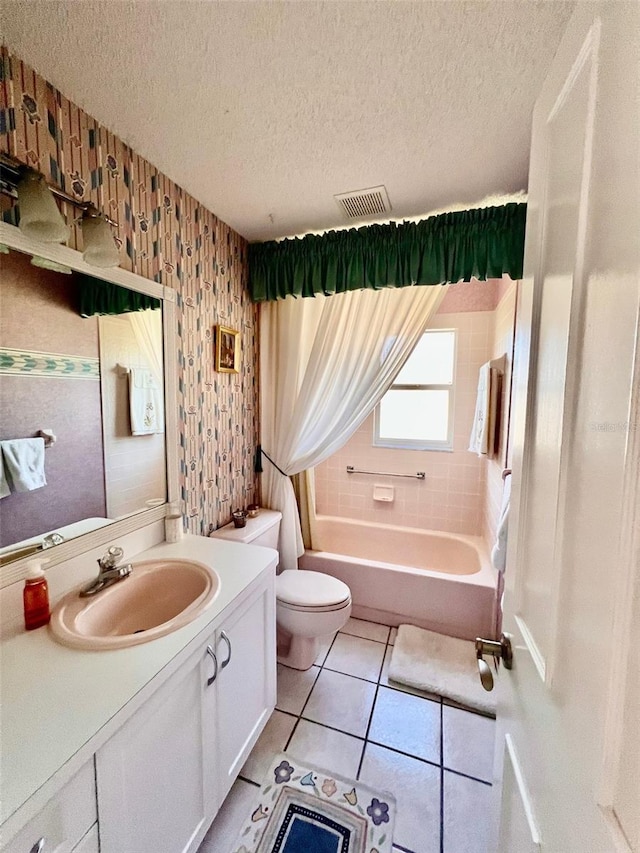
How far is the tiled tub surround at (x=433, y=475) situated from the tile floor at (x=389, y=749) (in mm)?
1257

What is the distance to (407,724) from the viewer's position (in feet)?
5.13

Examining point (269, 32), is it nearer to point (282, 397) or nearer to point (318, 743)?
point (282, 397)

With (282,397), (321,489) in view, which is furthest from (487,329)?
(321,489)

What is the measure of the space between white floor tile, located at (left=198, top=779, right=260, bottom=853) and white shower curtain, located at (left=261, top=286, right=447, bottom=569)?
3.46ft

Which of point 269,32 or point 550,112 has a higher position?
point 269,32

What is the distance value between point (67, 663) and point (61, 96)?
1.70 metres

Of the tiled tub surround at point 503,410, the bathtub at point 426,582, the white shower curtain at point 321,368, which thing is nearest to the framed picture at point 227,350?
the white shower curtain at point 321,368

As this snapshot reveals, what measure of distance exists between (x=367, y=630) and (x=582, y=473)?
2196 mm

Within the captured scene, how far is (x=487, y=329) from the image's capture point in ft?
8.67

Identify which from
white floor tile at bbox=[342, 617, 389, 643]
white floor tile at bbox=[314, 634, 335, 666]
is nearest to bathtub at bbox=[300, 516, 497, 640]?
white floor tile at bbox=[342, 617, 389, 643]

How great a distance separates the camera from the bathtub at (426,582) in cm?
204

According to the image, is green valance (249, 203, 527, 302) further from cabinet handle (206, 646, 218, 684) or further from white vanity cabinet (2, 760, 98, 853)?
white vanity cabinet (2, 760, 98, 853)

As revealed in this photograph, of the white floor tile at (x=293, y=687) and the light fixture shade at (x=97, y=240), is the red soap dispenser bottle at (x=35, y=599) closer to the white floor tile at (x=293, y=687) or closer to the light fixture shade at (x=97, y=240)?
the light fixture shade at (x=97, y=240)

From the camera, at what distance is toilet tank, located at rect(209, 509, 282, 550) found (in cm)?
183
